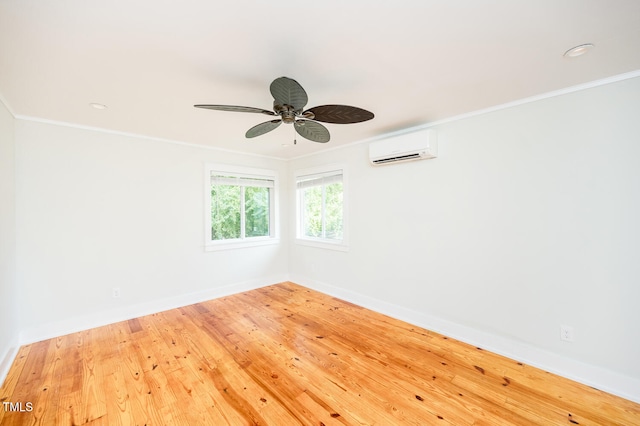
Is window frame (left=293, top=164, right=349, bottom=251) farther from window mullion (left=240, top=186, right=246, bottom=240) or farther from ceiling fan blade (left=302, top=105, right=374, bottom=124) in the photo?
ceiling fan blade (left=302, top=105, right=374, bottom=124)

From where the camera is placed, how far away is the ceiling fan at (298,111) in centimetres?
161

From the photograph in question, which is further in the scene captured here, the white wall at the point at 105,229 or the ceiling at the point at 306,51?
the white wall at the point at 105,229

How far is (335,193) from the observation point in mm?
4289

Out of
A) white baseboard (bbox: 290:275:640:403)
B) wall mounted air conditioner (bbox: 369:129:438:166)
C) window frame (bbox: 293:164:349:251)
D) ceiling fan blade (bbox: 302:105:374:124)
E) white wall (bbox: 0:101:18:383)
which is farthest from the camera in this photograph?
window frame (bbox: 293:164:349:251)

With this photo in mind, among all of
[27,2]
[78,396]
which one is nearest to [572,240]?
[27,2]

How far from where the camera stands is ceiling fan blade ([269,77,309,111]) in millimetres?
1554

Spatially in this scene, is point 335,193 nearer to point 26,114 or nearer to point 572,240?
point 572,240

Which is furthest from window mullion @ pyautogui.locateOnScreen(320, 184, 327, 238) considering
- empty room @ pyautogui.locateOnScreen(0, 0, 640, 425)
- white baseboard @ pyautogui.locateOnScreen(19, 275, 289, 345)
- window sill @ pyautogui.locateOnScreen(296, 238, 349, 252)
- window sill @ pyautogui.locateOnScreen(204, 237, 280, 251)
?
white baseboard @ pyautogui.locateOnScreen(19, 275, 289, 345)

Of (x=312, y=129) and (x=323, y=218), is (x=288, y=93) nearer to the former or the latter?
(x=312, y=129)

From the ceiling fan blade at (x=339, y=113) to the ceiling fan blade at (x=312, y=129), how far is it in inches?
2.6

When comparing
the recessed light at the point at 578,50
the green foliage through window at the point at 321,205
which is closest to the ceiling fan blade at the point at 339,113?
the recessed light at the point at 578,50

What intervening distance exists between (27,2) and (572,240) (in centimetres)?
382

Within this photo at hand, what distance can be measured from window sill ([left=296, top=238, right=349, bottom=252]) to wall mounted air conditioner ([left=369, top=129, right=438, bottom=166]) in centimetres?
137

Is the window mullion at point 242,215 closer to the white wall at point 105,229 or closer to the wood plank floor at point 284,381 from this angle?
the white wall at point 105,229
